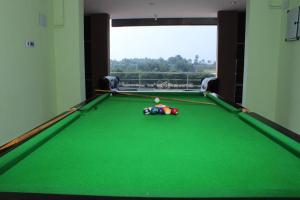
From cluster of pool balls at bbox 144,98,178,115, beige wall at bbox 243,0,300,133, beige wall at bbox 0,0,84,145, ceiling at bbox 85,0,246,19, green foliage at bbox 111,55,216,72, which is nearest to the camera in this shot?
cluster of pool balls at bbox 144,98,178,115

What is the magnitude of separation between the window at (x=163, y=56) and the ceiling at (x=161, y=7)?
0.87 meters

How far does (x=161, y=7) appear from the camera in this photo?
695cm

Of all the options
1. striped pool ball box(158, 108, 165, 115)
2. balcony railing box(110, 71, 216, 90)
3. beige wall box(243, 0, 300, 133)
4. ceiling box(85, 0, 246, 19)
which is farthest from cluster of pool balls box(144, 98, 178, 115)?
balcony railing box(110, 71, 216, 90)

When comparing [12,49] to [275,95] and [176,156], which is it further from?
[275,95]

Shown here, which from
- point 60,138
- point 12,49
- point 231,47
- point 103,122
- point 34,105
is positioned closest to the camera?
point 60,138

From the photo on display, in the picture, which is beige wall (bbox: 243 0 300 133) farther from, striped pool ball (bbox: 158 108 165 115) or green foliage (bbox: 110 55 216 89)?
green foliage (bbox: 110 55 216 89)

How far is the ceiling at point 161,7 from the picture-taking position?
21.0 feet

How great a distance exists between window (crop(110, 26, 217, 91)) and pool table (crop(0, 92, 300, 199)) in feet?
22.9

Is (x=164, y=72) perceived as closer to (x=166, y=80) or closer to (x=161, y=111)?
(x=166, y=80)

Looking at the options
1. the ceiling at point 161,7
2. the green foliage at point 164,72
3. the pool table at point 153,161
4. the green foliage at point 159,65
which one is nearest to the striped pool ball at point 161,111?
the pool table at point 153,161

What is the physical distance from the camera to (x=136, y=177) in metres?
1.04

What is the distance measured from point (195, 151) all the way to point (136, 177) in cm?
43

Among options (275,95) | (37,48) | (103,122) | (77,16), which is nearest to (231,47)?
(275,95)

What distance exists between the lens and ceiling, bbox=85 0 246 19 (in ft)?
21.0
